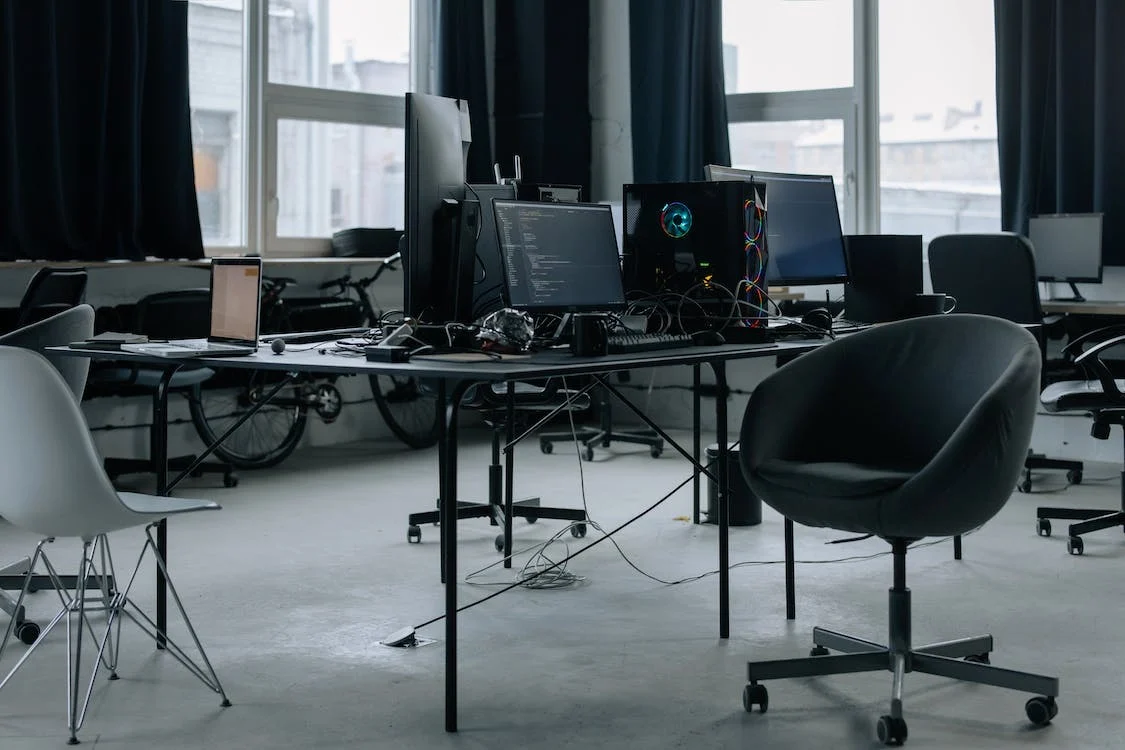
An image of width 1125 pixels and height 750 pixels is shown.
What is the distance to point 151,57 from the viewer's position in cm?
551

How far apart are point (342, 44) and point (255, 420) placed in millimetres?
2013

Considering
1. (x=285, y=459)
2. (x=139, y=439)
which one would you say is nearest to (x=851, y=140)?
(x=285, y=459)

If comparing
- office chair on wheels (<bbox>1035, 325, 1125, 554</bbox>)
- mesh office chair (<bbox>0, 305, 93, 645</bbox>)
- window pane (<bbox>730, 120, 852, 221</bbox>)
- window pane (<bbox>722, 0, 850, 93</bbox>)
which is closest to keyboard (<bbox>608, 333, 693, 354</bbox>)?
mesh office chair (<bbox>0, 305, 93, 645</bbox>)

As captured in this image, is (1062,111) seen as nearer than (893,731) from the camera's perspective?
No

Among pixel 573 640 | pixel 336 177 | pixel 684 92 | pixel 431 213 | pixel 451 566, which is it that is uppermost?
pixel 684 92

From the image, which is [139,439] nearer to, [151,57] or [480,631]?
[151,57]

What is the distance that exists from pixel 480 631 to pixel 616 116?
4.47m

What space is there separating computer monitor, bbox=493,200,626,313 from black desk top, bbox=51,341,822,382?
229 mm

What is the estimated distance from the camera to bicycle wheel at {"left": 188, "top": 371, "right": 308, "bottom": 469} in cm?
571

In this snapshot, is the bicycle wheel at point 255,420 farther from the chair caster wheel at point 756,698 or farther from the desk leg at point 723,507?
the chair caster wheel at point 756,698

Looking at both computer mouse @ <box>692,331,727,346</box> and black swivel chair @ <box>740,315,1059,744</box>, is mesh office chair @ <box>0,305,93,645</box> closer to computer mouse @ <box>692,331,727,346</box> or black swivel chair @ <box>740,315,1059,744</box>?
computer mouse @ <box>692,331,727,346</box>

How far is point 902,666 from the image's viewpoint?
2637 millimetres

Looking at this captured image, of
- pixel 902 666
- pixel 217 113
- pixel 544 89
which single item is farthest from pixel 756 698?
pixel 544 89

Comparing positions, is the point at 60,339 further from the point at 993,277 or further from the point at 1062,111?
the point at 1062,111
